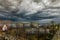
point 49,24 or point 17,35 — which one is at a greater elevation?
point 49,24

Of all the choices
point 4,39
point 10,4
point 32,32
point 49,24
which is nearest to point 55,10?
point 49,24

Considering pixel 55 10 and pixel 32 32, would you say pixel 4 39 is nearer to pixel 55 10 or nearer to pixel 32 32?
pixel 32 32

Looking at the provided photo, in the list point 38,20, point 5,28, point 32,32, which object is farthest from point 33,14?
point 5,28

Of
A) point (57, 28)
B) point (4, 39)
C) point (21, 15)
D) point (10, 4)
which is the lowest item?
point (4, 39)

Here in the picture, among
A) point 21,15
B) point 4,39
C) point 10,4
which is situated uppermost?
point 10,4

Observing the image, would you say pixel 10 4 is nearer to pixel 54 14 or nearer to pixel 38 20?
pixel 38 20

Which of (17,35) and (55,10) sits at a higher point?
(55,10)
